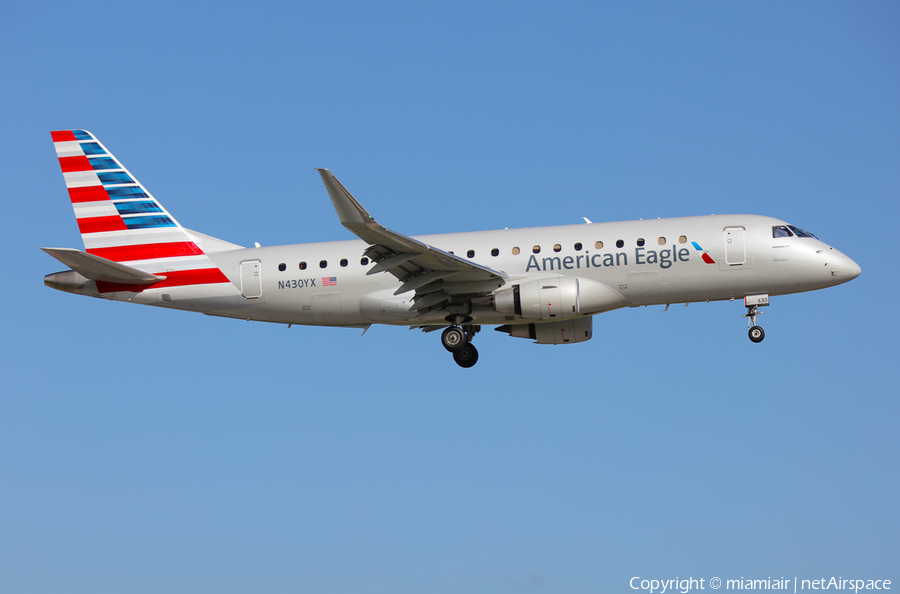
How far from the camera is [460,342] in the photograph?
33.8 metres

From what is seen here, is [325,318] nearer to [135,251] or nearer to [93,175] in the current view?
[135,251]

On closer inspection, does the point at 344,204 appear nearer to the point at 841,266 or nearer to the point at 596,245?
the point at 596,245

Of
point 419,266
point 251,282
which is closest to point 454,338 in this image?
point 419,266

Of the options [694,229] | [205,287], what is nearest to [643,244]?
[694,229]

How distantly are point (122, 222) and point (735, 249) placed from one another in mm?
23067

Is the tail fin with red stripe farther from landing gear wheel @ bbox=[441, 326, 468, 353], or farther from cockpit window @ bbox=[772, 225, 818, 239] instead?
cockpit window @ bbox=[772, 225, 818, 239]

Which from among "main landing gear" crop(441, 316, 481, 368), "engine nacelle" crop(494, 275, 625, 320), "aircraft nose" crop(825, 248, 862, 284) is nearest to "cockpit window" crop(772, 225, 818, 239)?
"aircraft nose" crop(825, 248, 862, 284)

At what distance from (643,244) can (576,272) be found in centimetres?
248

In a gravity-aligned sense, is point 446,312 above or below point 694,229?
below

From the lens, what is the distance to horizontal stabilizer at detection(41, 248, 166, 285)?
31.2 metres

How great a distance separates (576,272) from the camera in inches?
1241

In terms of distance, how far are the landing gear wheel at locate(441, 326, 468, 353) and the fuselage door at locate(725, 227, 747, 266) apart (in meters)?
9.75

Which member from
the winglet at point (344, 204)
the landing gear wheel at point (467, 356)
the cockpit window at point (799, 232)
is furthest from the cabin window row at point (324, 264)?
the cockpit window at point (799, 232)

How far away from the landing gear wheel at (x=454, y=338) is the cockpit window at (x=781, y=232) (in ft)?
37.8
